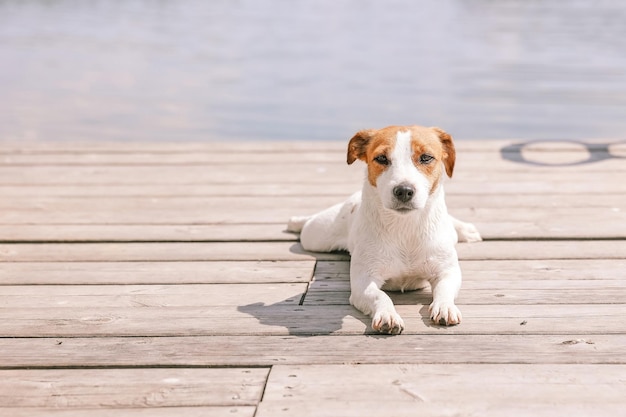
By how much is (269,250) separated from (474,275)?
4.19 ft

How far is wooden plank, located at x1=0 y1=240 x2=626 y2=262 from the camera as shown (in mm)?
4824

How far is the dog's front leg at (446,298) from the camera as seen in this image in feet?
12.2

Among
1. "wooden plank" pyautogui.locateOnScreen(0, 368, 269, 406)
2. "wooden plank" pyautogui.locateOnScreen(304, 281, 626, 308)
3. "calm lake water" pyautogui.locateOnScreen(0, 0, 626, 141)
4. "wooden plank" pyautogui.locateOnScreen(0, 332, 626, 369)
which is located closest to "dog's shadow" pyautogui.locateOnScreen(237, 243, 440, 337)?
"wooden plank" pyautogui.locateOnScreen(304, 281, 626, 308)

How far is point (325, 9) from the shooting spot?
33.0m

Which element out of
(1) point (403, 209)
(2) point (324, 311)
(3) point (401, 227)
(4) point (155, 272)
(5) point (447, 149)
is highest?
(5) point (447, 149)

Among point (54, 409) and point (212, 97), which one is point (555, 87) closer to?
point (212, 97)

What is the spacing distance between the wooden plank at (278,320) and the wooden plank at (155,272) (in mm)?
398

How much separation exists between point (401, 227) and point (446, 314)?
58 centimetres

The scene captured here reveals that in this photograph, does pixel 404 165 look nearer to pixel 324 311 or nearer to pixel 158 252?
pixel 324 311

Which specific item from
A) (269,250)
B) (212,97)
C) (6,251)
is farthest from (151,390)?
(212,97)

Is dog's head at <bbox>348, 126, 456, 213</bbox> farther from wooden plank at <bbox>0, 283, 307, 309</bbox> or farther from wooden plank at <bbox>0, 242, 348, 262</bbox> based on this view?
wooden plank at <bbox>0, 242, 348, 262</bbox>

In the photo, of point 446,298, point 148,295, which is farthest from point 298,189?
point 446,298

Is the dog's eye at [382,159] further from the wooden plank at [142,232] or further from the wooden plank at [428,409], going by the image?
the wooden plank at [142,232]

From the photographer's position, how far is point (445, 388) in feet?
10.3
